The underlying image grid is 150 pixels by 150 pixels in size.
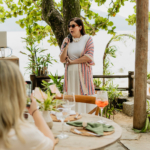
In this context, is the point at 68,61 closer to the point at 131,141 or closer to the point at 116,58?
the point at 131,141

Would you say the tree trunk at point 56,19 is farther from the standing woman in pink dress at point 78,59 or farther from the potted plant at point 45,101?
the potted plant at point 45,101

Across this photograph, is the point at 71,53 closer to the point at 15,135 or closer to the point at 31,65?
the point at 15,135

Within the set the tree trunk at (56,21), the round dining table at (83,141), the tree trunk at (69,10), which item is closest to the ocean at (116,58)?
the round dining table at (83,141)

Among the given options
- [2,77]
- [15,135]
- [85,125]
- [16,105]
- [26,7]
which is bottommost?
[85,125]

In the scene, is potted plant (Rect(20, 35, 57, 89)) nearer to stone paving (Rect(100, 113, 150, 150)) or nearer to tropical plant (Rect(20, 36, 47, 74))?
tropical plant (Rect(20, 36, 47, 74))

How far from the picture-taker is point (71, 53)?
2.97m

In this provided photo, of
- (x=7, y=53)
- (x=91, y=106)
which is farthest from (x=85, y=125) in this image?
(x=91, y=106)

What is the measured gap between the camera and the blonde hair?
778 millimetres

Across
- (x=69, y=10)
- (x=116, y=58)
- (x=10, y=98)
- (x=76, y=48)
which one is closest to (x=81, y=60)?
(x=76, y=48)

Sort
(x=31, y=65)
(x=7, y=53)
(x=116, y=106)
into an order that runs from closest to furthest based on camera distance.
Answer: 1. (x=7, y=53)
2. (x=116, y=106)
3. (x=31, y=65)

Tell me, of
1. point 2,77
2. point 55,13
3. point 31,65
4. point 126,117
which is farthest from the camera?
point 31,65

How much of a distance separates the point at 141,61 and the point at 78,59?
104 cm

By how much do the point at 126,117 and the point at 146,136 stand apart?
48.1 inches

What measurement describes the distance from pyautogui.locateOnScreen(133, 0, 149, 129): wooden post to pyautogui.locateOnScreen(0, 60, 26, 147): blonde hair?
2.78 metres
